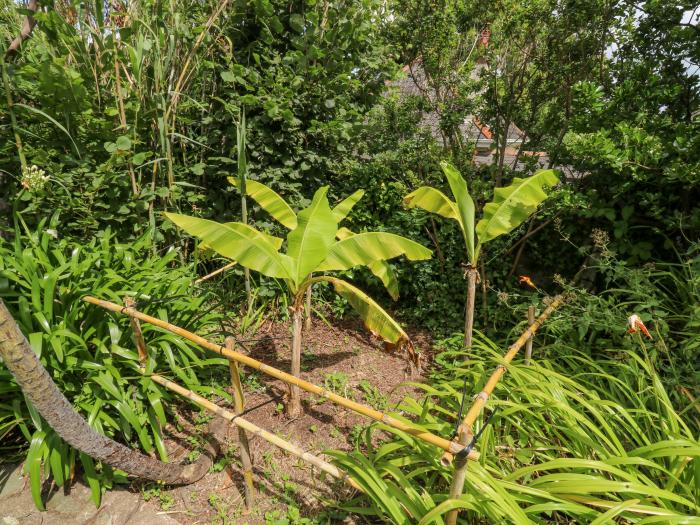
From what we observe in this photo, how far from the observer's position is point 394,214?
165 inches

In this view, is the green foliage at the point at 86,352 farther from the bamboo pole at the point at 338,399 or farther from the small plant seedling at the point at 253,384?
the small plant seedling at the point at 253,384

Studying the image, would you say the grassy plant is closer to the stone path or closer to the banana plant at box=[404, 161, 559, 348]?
the banana plant at box=[404, 161, 559, 348]

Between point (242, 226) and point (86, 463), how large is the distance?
1.66 metres

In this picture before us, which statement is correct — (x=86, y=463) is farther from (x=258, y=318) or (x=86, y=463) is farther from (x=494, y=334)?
(x=494, y=334)

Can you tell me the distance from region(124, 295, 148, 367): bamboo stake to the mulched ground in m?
0.61

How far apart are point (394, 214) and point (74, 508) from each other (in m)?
3.61

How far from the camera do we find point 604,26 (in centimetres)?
318

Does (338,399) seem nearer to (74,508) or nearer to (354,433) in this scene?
(354,433)

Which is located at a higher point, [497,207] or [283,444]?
[497,207]

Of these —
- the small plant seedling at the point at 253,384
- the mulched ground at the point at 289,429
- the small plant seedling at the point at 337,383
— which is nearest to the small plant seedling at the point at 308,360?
the mulched ground at the point at 289,429

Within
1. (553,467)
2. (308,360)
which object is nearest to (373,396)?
(308,360)

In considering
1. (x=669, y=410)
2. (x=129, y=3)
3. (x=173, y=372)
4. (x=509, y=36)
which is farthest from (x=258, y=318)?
(x=509, y=36)

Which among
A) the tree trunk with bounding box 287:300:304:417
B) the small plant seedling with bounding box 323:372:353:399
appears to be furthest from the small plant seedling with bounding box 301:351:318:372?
the tree trunk with bounding box 287:300:304:417

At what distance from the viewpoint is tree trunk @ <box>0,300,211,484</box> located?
4.25 feet
